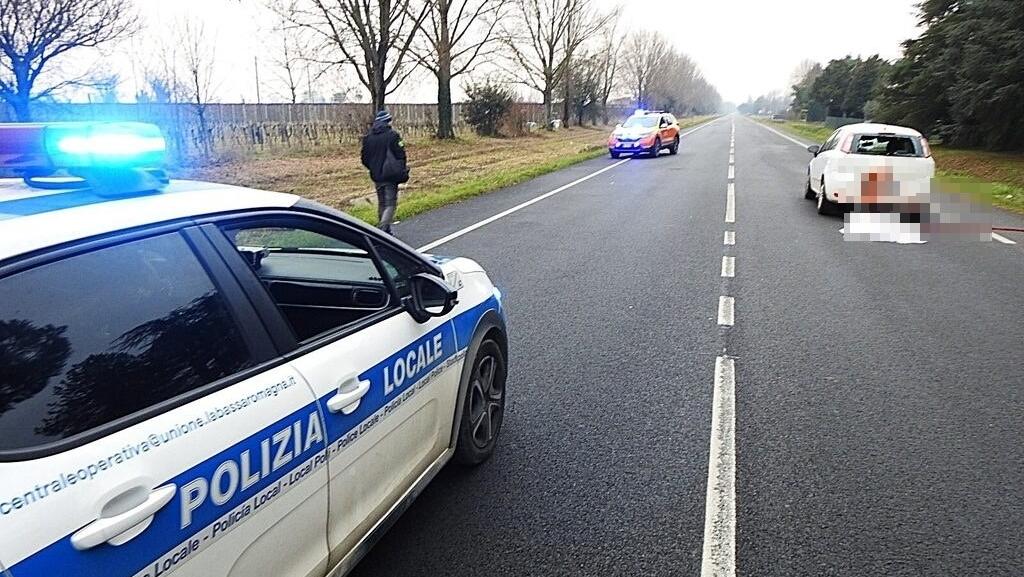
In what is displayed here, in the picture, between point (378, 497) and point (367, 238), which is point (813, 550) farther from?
point (367, 238)

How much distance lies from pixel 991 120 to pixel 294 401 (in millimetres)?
27548

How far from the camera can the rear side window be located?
11.6 m

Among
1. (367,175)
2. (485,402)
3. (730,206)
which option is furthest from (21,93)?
(485,402)

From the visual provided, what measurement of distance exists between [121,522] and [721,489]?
8.88 feet

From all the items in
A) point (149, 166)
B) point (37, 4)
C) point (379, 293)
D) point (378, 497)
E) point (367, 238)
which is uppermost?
point (37, 4)

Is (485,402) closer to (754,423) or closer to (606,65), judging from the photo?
(754,423)

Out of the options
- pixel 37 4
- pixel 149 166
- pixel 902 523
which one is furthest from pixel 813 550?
pixel 37 4

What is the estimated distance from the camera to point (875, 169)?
11492 mm

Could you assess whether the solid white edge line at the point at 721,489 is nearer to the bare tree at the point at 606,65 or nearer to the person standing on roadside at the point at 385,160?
the person standing on roadside at the point at 385,160

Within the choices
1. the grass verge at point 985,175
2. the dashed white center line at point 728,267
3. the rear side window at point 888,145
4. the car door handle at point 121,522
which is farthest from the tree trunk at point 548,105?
the car door handle at point 121,522

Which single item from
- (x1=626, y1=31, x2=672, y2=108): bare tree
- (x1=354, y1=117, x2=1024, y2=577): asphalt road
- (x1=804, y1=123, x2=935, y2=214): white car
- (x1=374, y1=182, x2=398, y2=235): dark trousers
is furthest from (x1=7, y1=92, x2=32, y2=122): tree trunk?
(x1=626, y1=31, x2=672, y2=108): bare tree

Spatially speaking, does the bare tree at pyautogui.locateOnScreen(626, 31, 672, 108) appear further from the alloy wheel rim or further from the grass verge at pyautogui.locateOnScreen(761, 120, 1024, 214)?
the alloy wheel rim

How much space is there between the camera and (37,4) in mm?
19531

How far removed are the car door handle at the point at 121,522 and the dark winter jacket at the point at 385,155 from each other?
28.3 feet
